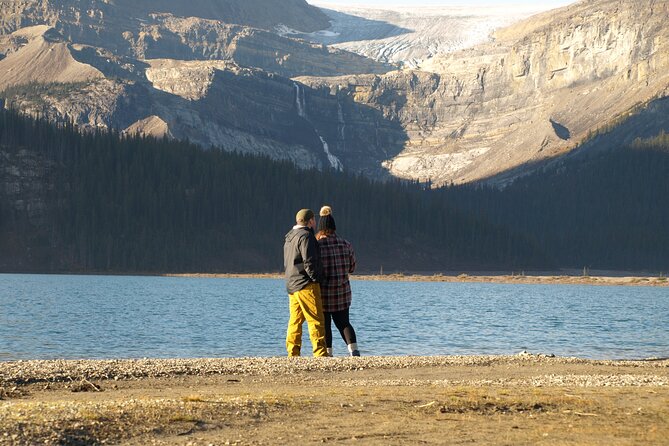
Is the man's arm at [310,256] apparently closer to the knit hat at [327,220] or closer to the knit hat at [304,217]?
the knit hat at [304,217]

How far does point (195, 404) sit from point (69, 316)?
192 ft

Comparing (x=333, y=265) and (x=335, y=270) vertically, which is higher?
(x=333, y=265)

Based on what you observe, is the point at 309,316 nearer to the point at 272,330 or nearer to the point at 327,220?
the point at 327,220

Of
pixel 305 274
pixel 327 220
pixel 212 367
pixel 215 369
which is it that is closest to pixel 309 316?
pixel 305 274

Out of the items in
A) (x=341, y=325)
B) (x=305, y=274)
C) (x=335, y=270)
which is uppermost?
(x=335, y=270)

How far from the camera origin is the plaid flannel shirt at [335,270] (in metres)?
32.4

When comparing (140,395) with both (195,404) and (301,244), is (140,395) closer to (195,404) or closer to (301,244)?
(195,404)

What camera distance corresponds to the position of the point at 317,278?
3136 centimetres

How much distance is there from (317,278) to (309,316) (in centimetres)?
124

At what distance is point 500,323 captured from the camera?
76312mm

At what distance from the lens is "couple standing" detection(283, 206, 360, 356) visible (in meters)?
31.3

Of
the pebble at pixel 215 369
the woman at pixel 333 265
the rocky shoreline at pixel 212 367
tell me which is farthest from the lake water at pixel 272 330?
the woman at pixel 333 265

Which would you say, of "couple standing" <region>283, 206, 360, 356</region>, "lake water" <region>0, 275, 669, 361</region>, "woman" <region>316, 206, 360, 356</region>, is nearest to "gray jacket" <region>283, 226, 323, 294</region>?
"couple standing" <region>283, 206, 360, 356</region>

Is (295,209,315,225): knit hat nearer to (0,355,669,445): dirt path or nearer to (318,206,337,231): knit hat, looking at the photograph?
(318,206,337,231): knit hat
